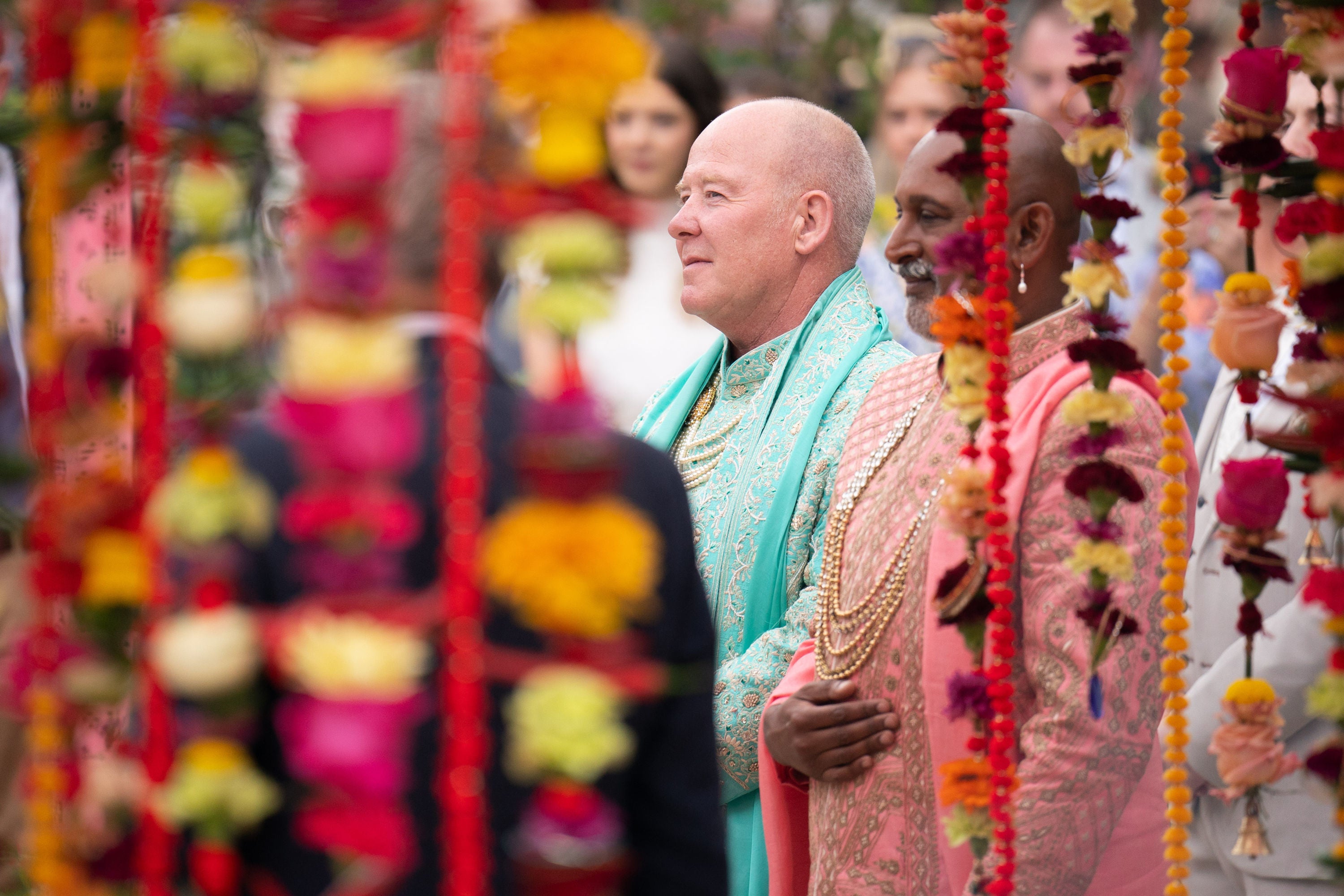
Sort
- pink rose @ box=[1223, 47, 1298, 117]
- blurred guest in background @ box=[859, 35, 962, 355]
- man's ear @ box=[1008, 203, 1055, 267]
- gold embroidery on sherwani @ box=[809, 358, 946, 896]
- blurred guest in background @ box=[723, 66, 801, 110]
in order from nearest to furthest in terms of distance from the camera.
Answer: pink rose @ box=[1223, 47, 1298, 117] → gold embroidery on sherwani @ box=[809, 358, 946, 896] → man's ear @ box=[1008, 203, 1055, 267] → blurred guest in background @ box=[859, 35, 962, 355] → blurred guest in background @ box=[723, 66, 801, 110]

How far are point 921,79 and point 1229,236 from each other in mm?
1271

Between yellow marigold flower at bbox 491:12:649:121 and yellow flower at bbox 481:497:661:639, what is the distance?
416 mm

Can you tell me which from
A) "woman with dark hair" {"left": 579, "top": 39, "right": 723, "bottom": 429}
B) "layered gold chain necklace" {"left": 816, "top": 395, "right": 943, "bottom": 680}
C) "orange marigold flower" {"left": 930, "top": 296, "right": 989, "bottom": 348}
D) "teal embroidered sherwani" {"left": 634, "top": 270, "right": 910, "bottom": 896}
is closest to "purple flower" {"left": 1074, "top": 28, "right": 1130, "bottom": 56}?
"orange marigold flower" {"left": 930, "top": 296, "right": 989, "bottom": 348}

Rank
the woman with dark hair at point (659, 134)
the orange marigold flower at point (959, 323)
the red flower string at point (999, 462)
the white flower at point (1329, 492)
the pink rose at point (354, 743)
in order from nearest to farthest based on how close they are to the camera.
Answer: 1. the pink rose at point (354, 743)
2. the white flower at point (1329, 492)
3. the red flower string at point (999, 462)
4. the orange marigold flower at point (959, 323)
5. the woman with dark hair at point (659, 134)

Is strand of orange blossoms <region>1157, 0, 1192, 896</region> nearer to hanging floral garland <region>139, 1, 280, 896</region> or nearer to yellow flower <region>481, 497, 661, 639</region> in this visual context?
yellow flower <region>481, 497, 661, 639</region>

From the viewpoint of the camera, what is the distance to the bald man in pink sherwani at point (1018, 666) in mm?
2314

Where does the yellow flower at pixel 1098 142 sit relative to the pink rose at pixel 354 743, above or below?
above

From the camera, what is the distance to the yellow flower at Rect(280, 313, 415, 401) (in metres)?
1.56

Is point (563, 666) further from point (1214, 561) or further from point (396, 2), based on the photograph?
point (1214, 561)

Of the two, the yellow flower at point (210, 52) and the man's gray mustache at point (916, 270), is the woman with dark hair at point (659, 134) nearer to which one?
the man's gray mustache at point (916, 270)

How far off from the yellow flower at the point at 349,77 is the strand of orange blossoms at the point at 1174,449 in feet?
3.86

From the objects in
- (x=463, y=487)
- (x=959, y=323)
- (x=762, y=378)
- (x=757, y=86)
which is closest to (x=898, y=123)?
(x=757, y=86)

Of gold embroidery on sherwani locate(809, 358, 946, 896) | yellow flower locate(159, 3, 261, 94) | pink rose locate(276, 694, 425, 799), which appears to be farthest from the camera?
gold embroidery on sherwani locate(809, 358, 946, 896)

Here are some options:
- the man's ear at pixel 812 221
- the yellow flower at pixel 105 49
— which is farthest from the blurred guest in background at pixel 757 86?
the yellow flower at pixel 105 49
